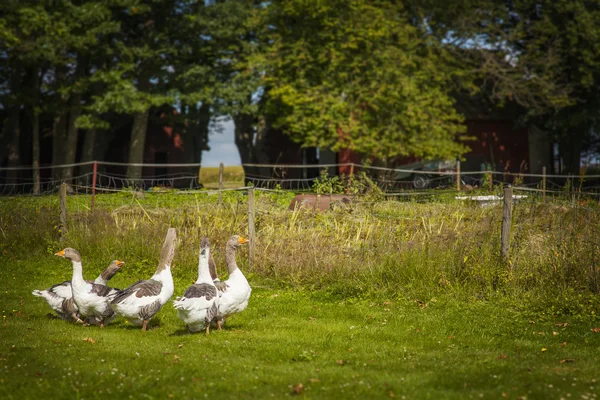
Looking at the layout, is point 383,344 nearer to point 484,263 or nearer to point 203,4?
point 484,263

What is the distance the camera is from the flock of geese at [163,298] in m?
9.60

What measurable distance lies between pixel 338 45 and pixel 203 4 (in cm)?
771

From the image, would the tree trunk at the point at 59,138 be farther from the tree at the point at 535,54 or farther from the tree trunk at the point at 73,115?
the tree at the point at 535,54

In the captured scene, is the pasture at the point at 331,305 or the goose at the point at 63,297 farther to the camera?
the goose at the point at 63,297

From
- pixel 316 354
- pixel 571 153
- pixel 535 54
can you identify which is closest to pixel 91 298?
pixel 316 354

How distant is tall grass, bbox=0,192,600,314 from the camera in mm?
12617

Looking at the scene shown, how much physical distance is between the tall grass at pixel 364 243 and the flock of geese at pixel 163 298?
141 inches

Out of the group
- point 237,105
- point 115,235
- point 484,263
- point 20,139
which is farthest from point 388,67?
point 20,139

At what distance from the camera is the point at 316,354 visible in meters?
Answer: 8.86

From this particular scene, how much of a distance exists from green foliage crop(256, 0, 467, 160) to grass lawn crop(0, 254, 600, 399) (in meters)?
20.4

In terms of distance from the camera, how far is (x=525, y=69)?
36.4 metres

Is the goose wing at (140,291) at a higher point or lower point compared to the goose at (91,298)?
higher

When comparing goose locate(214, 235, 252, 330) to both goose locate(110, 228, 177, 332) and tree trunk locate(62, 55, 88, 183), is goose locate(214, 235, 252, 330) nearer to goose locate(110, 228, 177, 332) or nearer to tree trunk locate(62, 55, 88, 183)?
goose locate(110, 228, 177, 332)

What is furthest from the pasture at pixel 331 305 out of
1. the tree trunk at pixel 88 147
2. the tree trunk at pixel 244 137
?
the tree trunk at pixel 244 137
